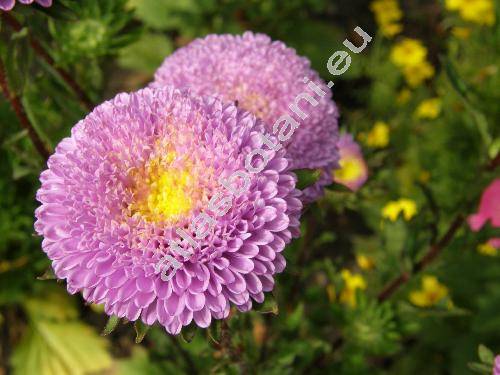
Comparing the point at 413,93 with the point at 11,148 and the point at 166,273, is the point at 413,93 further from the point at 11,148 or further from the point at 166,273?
the point at 166,273

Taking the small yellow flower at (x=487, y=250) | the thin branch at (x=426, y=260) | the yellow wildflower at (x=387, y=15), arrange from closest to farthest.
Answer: the thin branch at (x=426, y=260), the small yellow flower at (x=487, y=250), the yellow wildflower at (x=387, y=15)

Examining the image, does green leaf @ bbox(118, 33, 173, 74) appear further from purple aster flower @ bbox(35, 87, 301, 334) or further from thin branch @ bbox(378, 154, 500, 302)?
purple aster flower @ bbox(35, 87, 301, 334)

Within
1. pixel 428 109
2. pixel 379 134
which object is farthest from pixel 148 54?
pixel 428 109

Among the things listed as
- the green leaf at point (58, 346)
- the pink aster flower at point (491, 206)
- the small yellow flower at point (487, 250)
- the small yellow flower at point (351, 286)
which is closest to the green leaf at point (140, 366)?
the green leaf at point (58, 346)

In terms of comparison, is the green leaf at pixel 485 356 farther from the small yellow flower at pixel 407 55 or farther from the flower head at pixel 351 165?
the small yellow flower at pixel 407 55

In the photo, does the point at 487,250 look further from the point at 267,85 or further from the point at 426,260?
the point at 267,85

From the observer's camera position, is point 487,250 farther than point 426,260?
Yes
